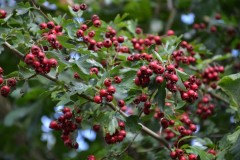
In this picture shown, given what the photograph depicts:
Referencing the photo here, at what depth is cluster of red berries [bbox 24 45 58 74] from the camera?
8.07 ft

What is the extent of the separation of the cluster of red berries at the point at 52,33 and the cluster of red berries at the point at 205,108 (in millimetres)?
1160

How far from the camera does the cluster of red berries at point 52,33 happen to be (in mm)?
2634

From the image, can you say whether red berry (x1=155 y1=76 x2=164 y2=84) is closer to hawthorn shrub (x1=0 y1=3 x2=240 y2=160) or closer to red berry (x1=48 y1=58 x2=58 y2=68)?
hawthorn shrub (x1=0 y1=3 x2=240 y2=160)

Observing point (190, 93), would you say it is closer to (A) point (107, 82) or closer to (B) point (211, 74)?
(A) point (107, 82)

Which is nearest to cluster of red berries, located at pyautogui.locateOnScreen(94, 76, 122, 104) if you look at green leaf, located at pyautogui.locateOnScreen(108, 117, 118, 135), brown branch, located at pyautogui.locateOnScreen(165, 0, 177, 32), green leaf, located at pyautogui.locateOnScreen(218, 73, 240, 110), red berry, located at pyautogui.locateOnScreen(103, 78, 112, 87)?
red berry, located at pyautogui.locateOnScreen(103, 78, 112, 87)

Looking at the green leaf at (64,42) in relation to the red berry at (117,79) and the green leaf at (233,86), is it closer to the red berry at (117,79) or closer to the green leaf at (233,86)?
the red berry at (117,79)

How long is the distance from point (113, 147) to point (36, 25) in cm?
88

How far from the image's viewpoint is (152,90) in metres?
2.53

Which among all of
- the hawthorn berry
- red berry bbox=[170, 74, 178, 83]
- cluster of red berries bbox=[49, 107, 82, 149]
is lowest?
cluster of red berries bbox=[49, 107, 82, 149]

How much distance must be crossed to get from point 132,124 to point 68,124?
0.35 meters

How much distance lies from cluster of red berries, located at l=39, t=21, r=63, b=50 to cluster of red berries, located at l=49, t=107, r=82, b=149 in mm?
346

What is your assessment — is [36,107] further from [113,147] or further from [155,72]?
[155,72]

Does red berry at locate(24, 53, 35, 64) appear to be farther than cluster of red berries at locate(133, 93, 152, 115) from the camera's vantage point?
No

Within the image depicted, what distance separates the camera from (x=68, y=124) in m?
2.71
